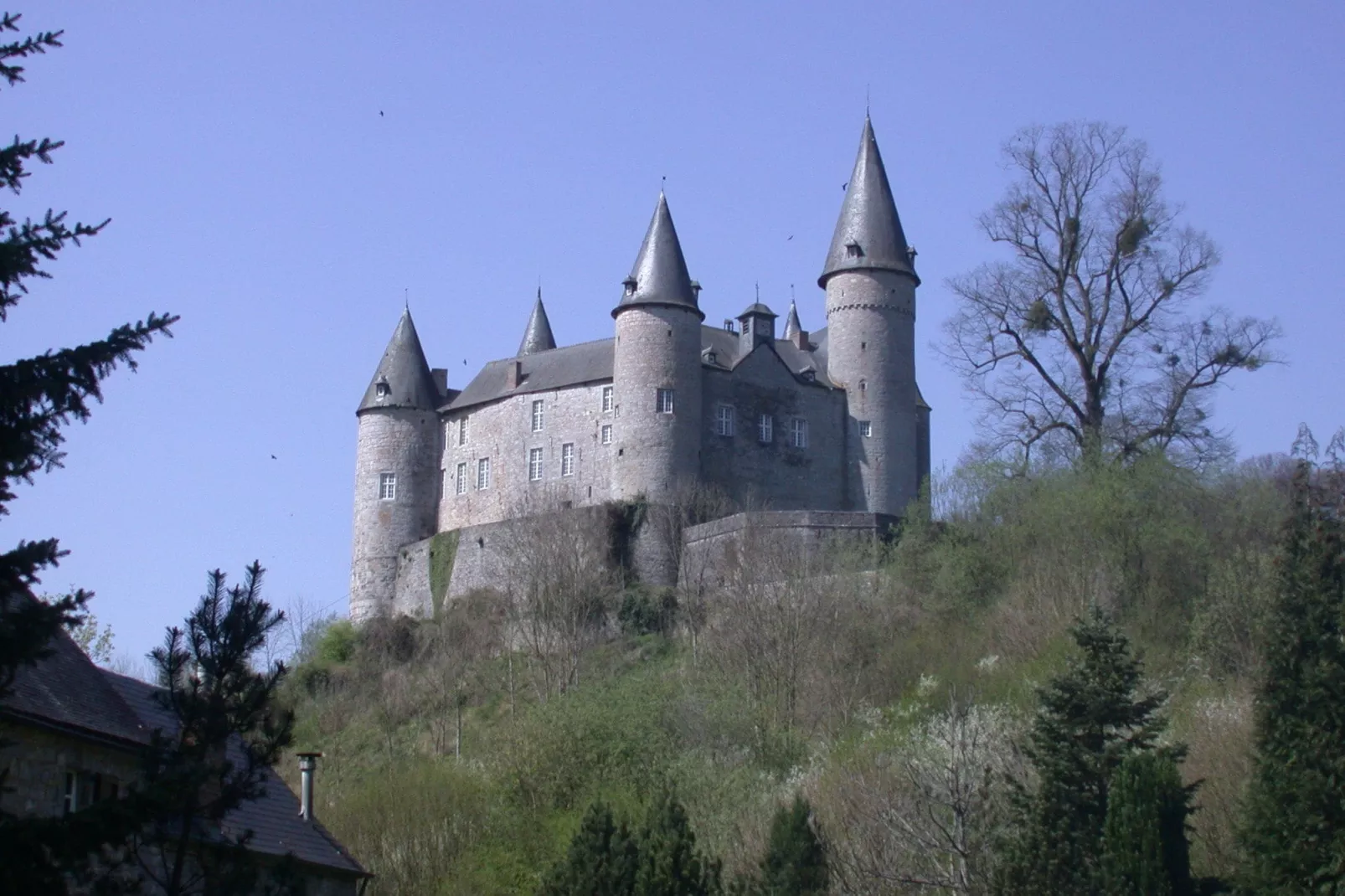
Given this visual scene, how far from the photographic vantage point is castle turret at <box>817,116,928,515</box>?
55688 millimetres

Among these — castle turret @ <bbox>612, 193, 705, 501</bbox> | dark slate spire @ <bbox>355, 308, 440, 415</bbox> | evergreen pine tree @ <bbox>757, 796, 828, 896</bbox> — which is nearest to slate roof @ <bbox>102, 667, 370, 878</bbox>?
evergreen pine tree @ <bbox>757, 796, 828, 896</bbox>

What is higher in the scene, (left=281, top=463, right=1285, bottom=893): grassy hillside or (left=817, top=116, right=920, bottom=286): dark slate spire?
(left=817, top=116, right=920, bottom=286): dark slate spire

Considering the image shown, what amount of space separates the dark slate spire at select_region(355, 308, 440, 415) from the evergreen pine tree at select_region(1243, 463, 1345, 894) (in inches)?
1716

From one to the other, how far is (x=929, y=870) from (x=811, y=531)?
25951 millimetres

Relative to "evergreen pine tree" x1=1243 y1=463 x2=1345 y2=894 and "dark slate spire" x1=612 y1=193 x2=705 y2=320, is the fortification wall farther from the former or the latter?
"evergreen pine tree" x1=1243 y1=463 x2=1345 y2=894

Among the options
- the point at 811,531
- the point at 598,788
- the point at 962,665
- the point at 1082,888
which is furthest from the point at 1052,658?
the point at 811,531

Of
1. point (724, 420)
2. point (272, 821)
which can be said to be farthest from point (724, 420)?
point (272, 821)

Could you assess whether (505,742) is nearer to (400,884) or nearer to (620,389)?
(400,884)

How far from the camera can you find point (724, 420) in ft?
180

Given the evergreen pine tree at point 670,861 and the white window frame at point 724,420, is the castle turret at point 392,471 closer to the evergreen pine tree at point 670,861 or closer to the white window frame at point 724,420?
the white window frame at point 724,420

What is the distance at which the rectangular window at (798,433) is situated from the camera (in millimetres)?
55688

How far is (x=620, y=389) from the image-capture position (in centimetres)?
5434

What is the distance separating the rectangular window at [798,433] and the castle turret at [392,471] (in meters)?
12.1

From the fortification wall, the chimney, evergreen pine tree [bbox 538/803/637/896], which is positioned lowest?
evergreen pine tree [bbox 538/803/637/896]
